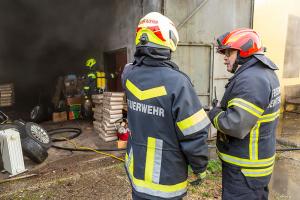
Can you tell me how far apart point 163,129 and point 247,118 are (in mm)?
715

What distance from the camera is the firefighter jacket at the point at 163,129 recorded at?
68.7 inches

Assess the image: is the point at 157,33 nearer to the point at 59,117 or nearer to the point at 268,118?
the point at 268,118

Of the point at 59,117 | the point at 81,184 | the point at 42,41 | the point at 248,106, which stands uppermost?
the point at 42,41

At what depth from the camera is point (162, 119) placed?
1795mm

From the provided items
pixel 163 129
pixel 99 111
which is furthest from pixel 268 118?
pixel 99 111

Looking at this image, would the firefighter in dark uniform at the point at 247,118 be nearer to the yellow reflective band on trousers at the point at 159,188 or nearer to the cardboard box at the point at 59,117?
the yellow reflective band on trousers at the point at 159,188

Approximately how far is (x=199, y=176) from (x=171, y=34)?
1.16 meters

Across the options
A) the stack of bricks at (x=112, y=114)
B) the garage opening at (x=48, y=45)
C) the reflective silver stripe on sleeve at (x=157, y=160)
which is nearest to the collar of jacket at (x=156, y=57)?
the reflective silver stripe on sleeve at (x=157, y=160)

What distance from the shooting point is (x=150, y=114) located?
1820 mm

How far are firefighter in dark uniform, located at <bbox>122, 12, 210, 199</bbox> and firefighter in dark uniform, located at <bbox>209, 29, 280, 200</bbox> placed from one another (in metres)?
0.35

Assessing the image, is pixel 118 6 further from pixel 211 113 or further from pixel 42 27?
pixel 211 113

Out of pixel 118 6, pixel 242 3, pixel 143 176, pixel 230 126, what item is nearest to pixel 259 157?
pixel 230 126

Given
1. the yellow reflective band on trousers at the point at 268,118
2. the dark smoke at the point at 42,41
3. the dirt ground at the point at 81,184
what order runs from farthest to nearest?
the dark smoke at the point at 42,41 → the dirt ground at the point at 81,184 → the yellow reflective band on trousers at the point at 268,118

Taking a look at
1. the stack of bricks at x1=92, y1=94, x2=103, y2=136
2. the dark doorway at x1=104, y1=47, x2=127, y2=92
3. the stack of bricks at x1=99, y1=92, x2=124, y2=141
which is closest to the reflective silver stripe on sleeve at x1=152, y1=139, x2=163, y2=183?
the stack of bricks at x1=99, y1=92, x2=124, y2=141
